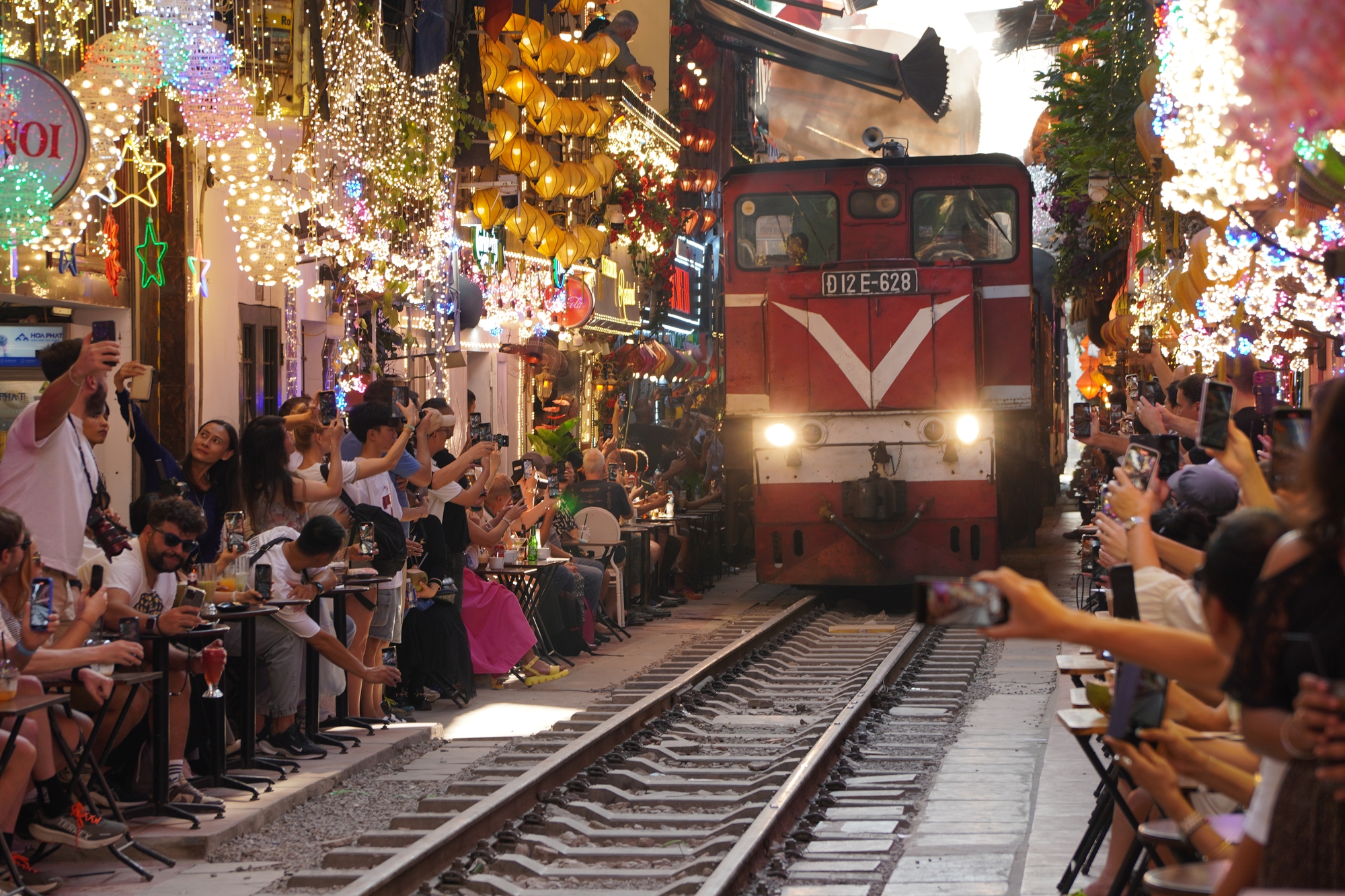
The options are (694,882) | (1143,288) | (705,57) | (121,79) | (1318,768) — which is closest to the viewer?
(1318,768)

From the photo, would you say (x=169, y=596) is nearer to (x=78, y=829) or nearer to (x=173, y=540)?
(x=173, y=540)

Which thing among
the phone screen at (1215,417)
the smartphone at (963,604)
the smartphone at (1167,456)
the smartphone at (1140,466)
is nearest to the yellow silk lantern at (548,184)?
the smartphone at (1167,456)

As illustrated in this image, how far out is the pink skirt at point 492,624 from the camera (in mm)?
11336

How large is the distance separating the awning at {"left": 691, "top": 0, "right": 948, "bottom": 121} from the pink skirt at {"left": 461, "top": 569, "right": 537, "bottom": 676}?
14.2m

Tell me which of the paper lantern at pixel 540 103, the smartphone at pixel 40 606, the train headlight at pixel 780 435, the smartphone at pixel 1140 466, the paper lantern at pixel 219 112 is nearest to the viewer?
the smartphone at pixel 1140 466

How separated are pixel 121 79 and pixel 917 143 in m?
25.9

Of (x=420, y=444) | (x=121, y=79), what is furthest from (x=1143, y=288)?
(x=121, y=79)

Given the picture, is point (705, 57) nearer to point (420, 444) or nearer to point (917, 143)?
point (917, 143)

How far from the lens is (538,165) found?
59.4 feet

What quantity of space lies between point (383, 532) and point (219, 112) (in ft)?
11.6

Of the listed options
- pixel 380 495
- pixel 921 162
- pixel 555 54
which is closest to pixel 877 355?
pixel 921 162

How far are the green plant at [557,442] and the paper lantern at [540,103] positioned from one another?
11.9 feet

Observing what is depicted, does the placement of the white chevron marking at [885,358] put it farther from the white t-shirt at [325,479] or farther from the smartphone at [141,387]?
the white t-shirt at [325,479]

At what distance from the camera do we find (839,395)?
51.1 ft
